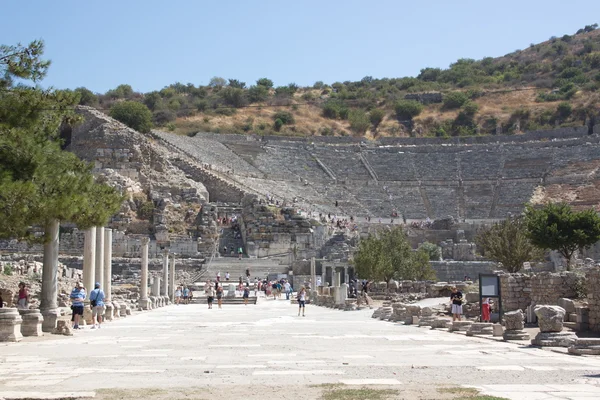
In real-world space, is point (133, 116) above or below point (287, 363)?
above

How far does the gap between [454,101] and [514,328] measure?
303 feet

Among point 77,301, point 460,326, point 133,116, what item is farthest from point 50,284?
point 133,116

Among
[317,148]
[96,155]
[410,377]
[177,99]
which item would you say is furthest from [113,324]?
[177,99]

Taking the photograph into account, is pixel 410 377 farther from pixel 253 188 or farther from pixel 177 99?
pixel 177 99

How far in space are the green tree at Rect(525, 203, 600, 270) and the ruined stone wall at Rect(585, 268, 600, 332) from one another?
2032 cm

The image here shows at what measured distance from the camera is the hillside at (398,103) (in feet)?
313

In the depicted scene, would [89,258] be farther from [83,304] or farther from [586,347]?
[586,347]

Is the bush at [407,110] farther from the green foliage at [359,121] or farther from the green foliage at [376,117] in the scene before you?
the green foliage at [359,121]

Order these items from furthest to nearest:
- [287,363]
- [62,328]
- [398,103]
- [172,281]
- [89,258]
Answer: [398,103] → [172,281] → [89,258] → [62,328] → [287,363]

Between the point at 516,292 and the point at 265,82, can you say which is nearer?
the point at 516,292

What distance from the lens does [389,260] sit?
41188mm

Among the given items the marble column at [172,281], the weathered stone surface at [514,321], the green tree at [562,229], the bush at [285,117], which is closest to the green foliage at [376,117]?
the bush at [285,117]

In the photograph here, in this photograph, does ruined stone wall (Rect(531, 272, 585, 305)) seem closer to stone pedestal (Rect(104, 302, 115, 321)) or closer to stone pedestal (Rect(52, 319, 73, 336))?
stone pedestal (Rect(104, 302, 115, 321))

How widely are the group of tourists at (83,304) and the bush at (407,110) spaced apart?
Answer: 86.2 m
